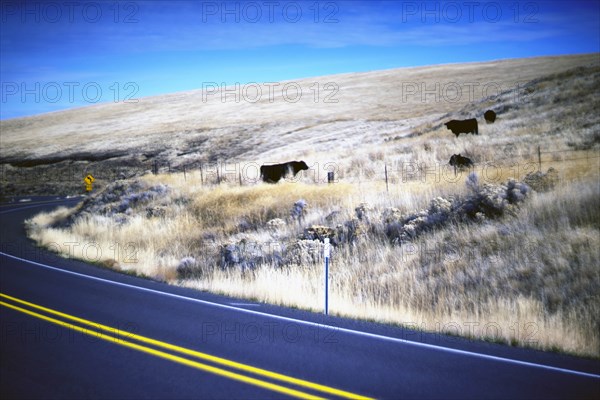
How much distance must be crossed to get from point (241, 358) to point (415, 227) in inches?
274

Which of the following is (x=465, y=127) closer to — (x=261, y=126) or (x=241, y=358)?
(x=241, y=358)

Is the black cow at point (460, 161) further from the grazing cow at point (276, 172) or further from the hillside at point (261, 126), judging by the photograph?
the grazing cow at point (276, 172)

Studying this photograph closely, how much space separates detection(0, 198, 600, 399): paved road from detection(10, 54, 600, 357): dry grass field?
1125 mm

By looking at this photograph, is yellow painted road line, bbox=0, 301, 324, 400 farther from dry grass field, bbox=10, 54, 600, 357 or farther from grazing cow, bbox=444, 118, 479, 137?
grazing cow, bbox=444, 118, 479, 137

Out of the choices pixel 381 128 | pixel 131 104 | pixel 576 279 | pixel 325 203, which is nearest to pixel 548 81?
pixel 381 128

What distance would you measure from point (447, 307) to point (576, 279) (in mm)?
2169

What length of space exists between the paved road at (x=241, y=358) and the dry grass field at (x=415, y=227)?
3.69 ft

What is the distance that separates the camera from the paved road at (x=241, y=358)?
218 inches

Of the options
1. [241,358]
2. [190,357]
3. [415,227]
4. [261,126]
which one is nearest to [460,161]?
[415,227]

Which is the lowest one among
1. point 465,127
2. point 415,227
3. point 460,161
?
point 415,227

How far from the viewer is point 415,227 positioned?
40.2 feet

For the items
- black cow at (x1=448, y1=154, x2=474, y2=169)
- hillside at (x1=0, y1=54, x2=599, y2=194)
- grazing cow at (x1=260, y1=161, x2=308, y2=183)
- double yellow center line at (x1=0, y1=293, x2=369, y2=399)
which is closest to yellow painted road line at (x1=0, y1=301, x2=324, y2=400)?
double yellow center line at (x1=0, y1=293, x2=369, y2=399)

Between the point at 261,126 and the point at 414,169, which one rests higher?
the point at 261,126

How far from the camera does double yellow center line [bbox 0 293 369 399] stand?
5.52 metres
